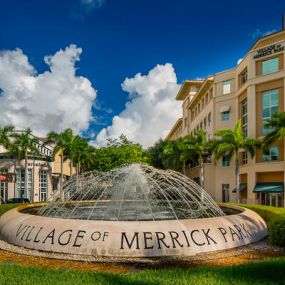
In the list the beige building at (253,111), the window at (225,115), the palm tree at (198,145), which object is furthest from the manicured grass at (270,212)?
the window at (225,115)

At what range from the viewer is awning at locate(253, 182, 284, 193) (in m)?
38.2

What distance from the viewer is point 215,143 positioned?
136 ft

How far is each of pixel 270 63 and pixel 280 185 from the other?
1394 cm

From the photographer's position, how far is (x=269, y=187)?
39156mm

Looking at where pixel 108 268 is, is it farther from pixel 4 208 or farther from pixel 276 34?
pixel 276 34

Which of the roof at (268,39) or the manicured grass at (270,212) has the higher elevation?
the roof at (268,39)

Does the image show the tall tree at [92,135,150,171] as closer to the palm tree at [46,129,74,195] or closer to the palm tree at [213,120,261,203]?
the palm tree at [46,129,74,195]

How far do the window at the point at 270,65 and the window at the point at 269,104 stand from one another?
2.35 meters

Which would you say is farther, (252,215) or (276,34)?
(276,34)

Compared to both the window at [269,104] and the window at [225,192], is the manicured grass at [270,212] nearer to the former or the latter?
the window at [269,104]

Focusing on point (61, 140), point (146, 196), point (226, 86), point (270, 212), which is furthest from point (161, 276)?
point (61, 140)

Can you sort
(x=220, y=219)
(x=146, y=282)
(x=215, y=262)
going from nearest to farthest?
(x=146, y=282) < (x=215, y=262) < (x=220, y=219)

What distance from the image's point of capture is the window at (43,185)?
182ft

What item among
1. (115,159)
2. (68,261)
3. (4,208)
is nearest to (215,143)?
(115,159)
